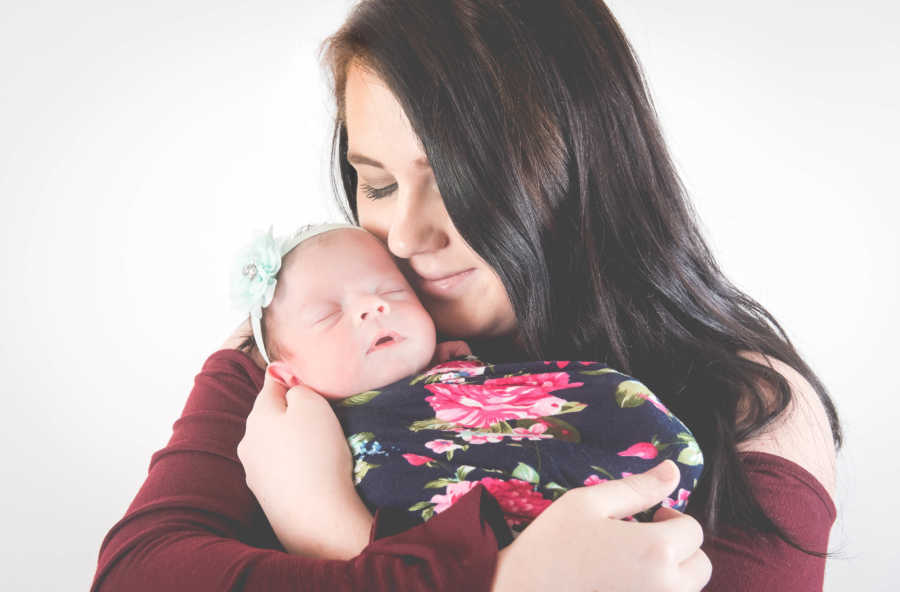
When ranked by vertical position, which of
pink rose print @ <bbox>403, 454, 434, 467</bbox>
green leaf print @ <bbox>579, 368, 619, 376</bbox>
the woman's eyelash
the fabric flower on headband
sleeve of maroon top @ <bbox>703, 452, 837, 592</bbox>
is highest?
the woman's eyelash

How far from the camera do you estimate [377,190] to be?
1.69 m

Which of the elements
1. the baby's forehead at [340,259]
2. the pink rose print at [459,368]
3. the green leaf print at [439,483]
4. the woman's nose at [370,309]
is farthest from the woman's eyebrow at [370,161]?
the green leaf print at [439,483]

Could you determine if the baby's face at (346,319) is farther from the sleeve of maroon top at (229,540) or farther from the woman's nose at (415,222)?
the sleeve of maroon top at (229,540)

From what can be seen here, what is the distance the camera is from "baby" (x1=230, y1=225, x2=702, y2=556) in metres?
1.21

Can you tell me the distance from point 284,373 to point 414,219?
37 cm

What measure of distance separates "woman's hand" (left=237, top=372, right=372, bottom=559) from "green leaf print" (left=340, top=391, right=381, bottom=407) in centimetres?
5

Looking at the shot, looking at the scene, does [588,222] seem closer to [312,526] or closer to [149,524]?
[312,526]

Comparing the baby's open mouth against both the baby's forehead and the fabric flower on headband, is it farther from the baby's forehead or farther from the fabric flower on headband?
the fabric flower on headband

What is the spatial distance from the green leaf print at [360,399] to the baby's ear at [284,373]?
0.12 metres

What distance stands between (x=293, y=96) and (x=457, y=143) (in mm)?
1928

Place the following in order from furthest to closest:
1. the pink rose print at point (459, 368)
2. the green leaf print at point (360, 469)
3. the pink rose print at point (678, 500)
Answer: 1. the pink rose print at point (459, 368)
2. the green leaf print at point (360, 469)
3. the pink rose print at point (678, 500)

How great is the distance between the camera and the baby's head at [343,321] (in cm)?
148

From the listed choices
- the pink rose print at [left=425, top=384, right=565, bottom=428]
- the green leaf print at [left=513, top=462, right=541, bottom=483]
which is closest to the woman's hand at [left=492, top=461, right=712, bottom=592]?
the green leaf print at [left=513, top=462, right=541, bottom=483]

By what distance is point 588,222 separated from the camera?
1581 millimetres
